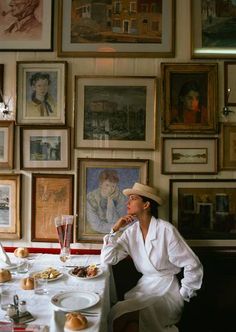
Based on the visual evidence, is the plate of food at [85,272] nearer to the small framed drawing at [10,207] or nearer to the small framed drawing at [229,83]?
the small framed drawing at [10,207]

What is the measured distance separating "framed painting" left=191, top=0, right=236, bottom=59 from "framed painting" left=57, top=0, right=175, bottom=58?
0.63ft

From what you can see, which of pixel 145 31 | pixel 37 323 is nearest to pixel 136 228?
pixel 37 323

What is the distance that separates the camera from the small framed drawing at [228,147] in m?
2.93

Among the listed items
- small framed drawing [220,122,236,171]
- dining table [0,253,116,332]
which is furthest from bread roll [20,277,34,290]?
small framed drawing [220,122,236,171]

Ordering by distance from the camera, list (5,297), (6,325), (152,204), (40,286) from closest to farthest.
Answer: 1. (6,325)
2. (5,297)
3. (40,286)
4. (152,204)

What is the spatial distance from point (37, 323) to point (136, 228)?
121 centimetres

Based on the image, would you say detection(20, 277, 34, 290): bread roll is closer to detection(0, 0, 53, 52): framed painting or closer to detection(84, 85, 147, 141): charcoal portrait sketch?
detection(84, 85, 147, 141): charcoal portrait sketch

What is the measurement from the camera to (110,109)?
2947 mm

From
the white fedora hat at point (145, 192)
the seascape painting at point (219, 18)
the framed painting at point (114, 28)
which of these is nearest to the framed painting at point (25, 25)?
the framed painting at point (114, 28)

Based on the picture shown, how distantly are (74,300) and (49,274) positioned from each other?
1.32ft

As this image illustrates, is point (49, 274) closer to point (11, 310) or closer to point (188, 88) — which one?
point (11, 310)

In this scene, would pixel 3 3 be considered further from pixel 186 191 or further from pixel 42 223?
pixel 186 191

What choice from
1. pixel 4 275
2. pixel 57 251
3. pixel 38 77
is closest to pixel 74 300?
pixel 4 275

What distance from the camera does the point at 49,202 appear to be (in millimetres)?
2994
